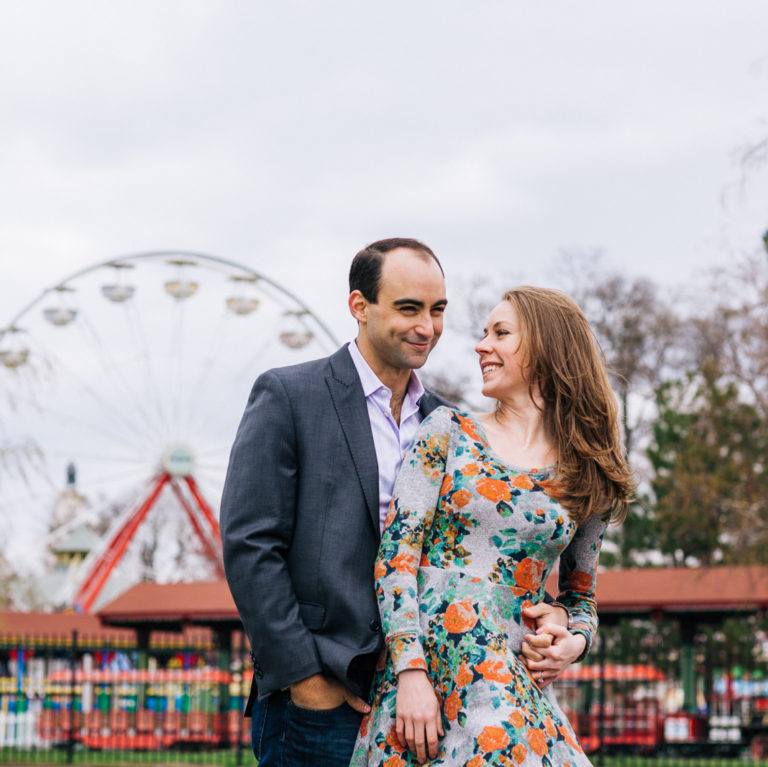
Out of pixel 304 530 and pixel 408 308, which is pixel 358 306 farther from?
pixel 304 530

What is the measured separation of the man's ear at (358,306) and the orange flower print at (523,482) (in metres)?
0.65

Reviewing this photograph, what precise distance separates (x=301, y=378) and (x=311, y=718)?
36.9 inches

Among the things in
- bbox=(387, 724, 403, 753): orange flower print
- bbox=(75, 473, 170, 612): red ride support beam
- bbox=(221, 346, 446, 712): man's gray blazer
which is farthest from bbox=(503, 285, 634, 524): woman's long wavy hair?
bbox=(75, 473, 170, 612): red ride support beam

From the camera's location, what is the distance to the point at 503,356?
401 cm

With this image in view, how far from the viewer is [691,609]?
22531 mm

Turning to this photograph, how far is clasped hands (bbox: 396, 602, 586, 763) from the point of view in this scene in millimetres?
3572

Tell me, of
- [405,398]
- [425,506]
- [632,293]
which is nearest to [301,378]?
[405,398]

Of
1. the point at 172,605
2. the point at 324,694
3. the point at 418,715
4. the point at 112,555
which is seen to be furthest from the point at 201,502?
the point at 418,715

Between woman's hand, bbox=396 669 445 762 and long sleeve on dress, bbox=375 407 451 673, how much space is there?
34 mm

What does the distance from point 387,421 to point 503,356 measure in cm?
40

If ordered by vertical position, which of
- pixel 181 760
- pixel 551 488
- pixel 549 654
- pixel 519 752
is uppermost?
pixel 551 488

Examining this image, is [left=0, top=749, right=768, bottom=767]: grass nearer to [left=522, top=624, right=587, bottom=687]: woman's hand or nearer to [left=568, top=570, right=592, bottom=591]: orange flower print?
[left=568, top=570, right=592, bottom=591]: orange flower print

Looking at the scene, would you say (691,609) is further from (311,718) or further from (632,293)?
(311,718)

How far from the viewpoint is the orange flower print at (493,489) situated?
3.80 metres
